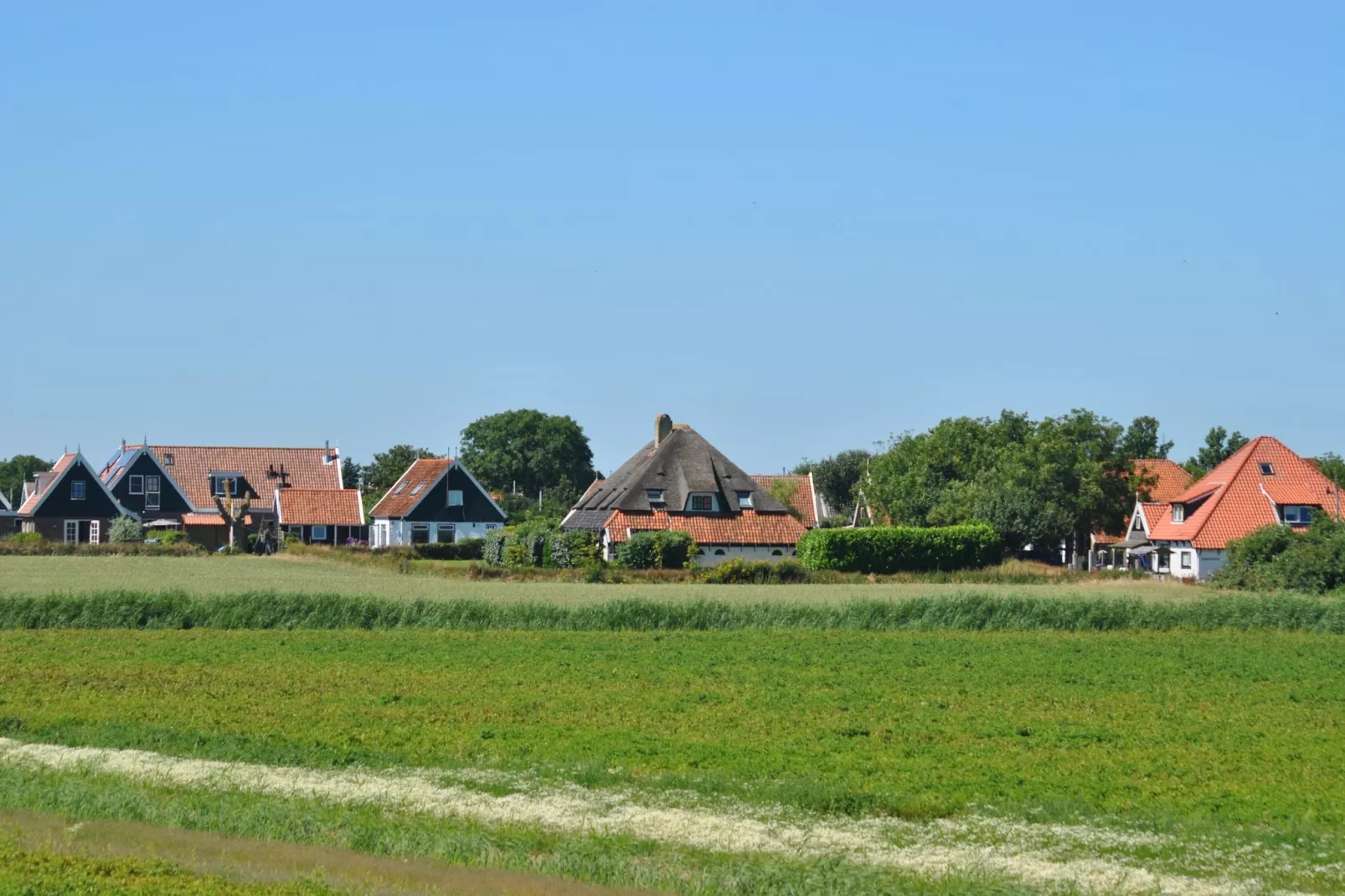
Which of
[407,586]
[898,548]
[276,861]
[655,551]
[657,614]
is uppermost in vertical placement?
[898,548]

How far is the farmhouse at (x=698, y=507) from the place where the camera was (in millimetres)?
75562

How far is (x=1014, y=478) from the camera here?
282 feet

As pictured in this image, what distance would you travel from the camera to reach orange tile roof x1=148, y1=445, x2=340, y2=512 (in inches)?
4075

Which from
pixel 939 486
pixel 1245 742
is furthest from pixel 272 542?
pixel 1245 742

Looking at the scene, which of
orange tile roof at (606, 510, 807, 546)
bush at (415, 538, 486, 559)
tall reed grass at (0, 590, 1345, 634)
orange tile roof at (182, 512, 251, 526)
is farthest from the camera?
orange tile roof at (182, 512, 251, 526)

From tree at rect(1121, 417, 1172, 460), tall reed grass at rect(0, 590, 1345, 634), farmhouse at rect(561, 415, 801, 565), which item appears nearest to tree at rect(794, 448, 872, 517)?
tree at rect(1121, 417, 1172, 460)

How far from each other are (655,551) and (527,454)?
3633 inches

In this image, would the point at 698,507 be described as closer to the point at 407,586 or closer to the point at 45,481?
the point at 407,586

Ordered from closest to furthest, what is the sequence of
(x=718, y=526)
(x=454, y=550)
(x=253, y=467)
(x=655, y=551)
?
(x=655, y=551)
(x=718, y=526)
(x=454, y=550)
(x=253, y=467)

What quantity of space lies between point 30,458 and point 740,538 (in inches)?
5685

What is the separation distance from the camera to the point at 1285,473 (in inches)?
2921

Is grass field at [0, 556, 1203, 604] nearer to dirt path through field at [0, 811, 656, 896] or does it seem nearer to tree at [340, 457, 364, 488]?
dirt path through field at [0, 811, 656, 896]

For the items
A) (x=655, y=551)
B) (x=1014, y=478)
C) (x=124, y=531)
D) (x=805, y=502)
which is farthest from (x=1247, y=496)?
(x=124, y=531)

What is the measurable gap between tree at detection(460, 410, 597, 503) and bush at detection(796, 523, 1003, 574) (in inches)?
3516
